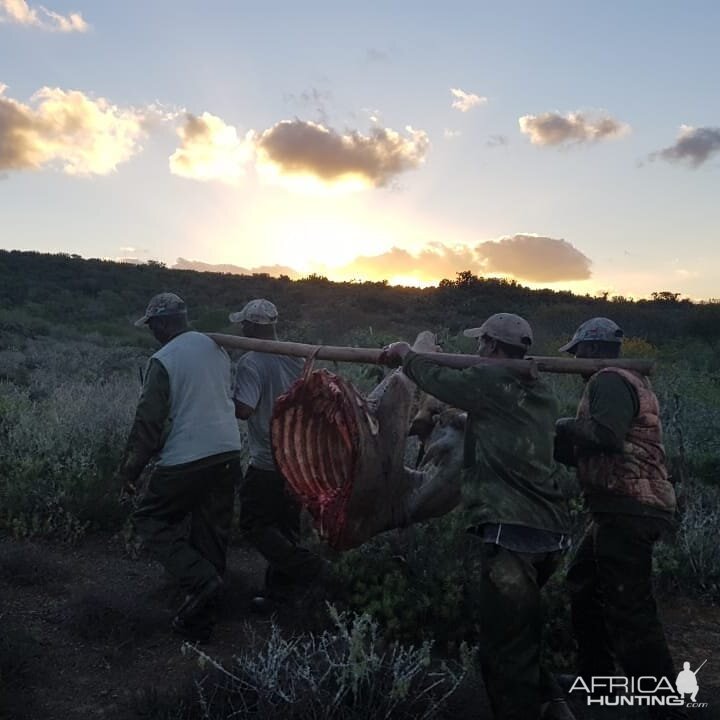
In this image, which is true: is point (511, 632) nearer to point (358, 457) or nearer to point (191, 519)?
point (358, 457)

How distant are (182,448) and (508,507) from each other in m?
2.43

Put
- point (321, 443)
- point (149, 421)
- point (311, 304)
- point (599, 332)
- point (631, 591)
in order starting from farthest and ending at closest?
point (311, 304)
point (149, 421)
point (599, 332)
point (631, 591)
point (321, 443)

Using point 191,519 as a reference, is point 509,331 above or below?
above

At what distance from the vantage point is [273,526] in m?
5.80

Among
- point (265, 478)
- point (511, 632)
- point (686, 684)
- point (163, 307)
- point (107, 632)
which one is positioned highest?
point (163, 307)

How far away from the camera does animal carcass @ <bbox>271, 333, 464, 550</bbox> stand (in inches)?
147

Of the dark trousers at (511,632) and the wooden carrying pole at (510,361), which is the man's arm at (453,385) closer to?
the wooden carrying pole at (510,361)

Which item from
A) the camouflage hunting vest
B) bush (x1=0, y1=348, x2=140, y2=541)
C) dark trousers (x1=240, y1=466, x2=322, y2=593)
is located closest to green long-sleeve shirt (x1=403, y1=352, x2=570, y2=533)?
the camouflage hunting vest

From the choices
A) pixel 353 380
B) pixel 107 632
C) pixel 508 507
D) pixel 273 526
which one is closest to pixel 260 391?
pixel 273 526

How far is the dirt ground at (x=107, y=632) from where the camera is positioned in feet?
14.9

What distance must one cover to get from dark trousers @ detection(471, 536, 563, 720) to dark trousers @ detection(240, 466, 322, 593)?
7.02 feet

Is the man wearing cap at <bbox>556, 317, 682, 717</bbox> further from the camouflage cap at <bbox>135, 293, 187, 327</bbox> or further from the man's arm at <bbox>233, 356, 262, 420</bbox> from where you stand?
the camouflage cap at <bbox>135, 293, 187, 327</bbox>

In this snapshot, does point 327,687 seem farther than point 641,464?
No

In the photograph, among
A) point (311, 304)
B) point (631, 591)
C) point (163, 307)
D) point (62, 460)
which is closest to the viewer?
point (631, 591)
